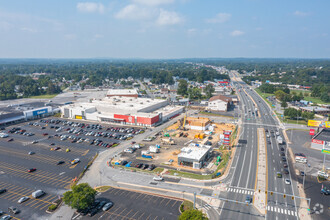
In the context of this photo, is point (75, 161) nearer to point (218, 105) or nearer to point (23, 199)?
point (23, 199)

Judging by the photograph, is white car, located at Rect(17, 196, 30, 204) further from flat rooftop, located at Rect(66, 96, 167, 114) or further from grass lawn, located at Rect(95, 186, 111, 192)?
flat rooftop, located at Rect(66, 96, 167, 114)

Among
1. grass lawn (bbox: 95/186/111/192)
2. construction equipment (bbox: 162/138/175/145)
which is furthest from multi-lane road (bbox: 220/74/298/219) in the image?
grass lawn (bbox: 95/186/111/192)

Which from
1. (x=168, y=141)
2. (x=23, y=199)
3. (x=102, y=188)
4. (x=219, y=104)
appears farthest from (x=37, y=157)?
(x=219, y=104)

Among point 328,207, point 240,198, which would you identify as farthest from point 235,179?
point 328,207

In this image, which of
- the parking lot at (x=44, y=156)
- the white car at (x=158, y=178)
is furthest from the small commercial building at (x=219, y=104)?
the white car at (x=158, y=178)

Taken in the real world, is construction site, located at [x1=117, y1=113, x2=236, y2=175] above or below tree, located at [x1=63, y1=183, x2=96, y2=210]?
below

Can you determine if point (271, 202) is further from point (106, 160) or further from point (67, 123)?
point (67, 123)

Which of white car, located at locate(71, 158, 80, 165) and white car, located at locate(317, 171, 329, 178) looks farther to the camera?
white car, located at locate(71, 158, 80, 165)
